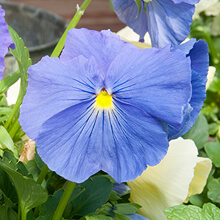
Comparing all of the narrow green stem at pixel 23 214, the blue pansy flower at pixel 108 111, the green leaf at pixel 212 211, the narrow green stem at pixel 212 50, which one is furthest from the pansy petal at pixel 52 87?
the narrow green stem at pixel 212 50

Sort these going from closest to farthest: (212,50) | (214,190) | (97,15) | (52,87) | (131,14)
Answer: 1. (52,87)
2. (131,14)
3. (214,190)
4. (212,50)
5. (97,15)

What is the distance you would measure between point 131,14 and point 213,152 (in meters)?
0.26

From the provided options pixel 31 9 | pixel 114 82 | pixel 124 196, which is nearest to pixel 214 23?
pixel 31 9

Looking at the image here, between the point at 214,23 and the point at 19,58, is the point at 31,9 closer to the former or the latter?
the point at 214,23

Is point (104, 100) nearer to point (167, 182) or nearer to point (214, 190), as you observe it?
point (167, 182)

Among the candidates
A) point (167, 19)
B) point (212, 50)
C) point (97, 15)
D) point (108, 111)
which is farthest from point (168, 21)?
point (97, 15)

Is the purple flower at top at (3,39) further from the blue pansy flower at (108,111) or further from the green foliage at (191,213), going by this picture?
the green foliage at (191,213)

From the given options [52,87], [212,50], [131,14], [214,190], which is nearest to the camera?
[52,87]

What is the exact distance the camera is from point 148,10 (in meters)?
0.41

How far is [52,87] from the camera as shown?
0.33 metres

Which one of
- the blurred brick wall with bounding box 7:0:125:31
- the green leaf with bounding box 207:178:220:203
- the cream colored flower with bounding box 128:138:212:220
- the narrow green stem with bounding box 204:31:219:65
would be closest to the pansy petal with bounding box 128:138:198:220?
the cream colored flower with bounding box 128:138:212:220

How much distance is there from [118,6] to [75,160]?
166mm

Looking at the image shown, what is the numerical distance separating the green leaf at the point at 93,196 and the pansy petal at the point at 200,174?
13cm

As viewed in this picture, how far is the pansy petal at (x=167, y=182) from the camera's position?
472 millimetres
